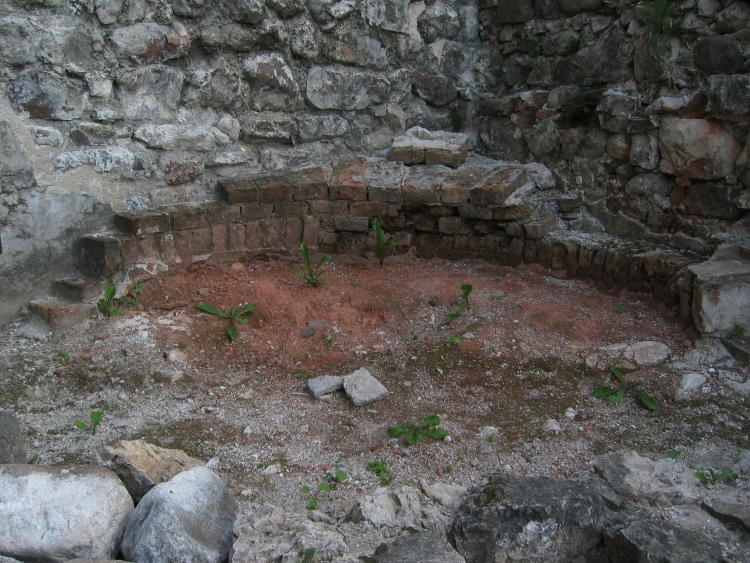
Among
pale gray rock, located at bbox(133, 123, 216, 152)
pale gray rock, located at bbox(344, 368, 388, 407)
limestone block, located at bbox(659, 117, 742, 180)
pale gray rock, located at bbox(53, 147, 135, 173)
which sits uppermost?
limestone block, located at bbox(659, 117, 742, 180)

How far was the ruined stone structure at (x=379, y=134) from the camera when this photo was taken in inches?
156

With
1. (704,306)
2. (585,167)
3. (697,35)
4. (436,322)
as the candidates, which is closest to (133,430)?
(436,322)

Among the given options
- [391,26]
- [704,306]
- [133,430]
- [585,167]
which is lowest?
[133,430]

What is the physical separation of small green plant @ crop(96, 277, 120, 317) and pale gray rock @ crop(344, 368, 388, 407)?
1.40 meters

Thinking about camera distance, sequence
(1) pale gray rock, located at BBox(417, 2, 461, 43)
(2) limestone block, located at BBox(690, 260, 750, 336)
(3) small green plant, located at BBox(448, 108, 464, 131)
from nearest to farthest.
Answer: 1. (2) limestone block, located at BBox(690, 260, 750, 336)
2. (1) pale gray rock, located at BBox(417, 2, 461, 43)
3. (3) small green plant, located at BBox(448, 108, 464, 131)

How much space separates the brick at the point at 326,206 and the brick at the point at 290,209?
53mm

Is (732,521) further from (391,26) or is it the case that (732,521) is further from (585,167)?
(391,26)

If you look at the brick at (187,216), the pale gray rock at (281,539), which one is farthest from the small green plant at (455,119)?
the pale gray rock at (281,539)

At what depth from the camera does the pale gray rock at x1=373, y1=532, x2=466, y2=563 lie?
90.7 inches

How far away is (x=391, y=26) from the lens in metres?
5.01

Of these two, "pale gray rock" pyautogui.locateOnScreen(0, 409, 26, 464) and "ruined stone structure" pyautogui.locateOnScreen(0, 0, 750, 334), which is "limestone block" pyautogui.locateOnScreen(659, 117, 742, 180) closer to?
"ruined stone structure" pyautogui.locateOnScreen(0, 0, 750, 334)

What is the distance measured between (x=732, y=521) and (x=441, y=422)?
120 centimetres

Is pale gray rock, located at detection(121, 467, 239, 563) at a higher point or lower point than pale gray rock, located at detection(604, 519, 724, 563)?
lower

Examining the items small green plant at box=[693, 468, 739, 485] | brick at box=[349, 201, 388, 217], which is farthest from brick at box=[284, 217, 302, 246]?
small green plant at box=[693, 468, 739, 485]
